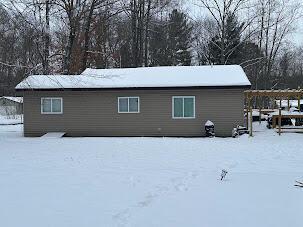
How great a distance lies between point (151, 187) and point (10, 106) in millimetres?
47579

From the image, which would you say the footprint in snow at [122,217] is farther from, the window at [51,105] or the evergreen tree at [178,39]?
the evergreen tree at [178,39]

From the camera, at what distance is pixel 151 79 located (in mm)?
20859

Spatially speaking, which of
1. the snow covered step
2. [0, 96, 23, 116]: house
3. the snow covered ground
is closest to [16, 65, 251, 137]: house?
the snow covered step

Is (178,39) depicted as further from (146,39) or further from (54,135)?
(54,135)

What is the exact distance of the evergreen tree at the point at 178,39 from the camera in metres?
42.1

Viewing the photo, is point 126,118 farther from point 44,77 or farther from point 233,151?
point 233,151

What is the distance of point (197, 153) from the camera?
45.8 ft

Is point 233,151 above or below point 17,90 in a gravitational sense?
below

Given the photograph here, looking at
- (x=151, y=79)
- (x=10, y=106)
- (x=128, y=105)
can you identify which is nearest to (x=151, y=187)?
(x=128, y=105)

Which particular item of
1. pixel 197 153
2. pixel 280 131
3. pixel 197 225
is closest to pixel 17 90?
pixel 197 153

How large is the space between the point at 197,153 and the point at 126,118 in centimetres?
722

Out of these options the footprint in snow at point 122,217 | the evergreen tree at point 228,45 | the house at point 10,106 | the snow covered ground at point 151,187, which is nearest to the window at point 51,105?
the snow covered ground at point 151,187

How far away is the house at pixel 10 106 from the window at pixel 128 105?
29.0 m

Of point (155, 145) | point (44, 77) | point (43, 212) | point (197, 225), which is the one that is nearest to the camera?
point (197, 225)
